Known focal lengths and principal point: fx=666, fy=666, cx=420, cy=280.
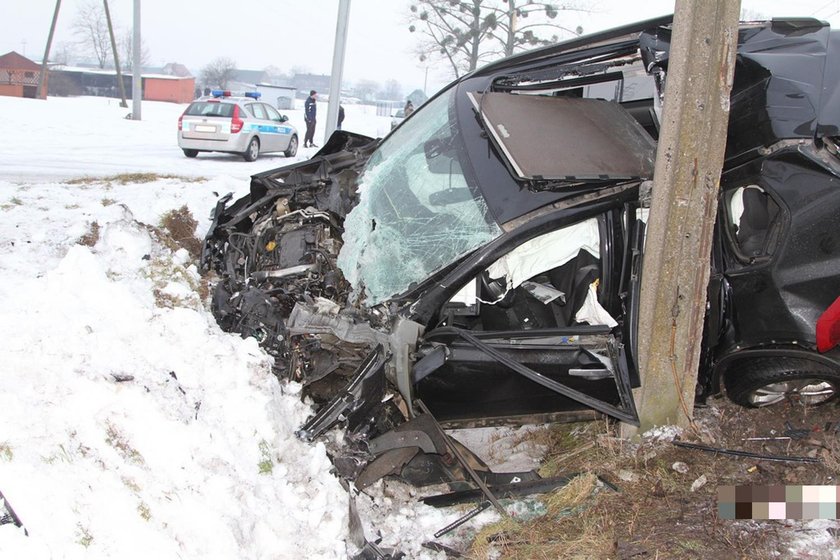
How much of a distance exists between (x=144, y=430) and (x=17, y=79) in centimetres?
4656

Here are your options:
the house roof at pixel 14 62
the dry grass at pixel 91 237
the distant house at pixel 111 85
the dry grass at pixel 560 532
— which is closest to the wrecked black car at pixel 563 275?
the dry grass at pixel 560 532

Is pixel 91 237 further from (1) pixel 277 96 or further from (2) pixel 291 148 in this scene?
(1) pixel 277 96

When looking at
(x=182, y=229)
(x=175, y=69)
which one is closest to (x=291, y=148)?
Result: (x=182, y=229)

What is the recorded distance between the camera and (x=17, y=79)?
40.8 m

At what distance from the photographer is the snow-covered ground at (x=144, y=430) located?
2.40 meters

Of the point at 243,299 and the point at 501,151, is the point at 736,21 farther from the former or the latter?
the point at 243,299

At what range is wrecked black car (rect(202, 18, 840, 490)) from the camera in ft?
10.3

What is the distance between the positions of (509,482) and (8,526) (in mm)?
2096

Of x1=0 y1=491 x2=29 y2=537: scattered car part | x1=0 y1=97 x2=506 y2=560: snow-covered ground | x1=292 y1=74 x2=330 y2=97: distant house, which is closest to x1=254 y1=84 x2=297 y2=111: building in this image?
x1=292 y1=74 x2=330 y2=97: distant house

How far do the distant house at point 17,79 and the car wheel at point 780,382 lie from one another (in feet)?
138

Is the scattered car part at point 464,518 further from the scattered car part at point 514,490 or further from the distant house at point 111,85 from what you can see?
the distant house at point 111,85

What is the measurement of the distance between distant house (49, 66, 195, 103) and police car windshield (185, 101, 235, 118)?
39567mm

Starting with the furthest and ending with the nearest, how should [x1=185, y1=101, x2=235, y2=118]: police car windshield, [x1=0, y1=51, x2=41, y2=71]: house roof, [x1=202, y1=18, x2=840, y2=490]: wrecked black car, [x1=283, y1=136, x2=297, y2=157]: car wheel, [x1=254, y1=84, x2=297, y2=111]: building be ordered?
1. [x1=0, y1=51, x2=41, y2=71]: house roof
2. [x1=254, y1=84, x2=297, y2=111]: building
3. [x1=283, y1=136, x2=297, y2=157]: car wheel
4. [x1=185, y1=101, x2=235, y2=118]: police car windshield
5. [x1=202, y1=18, x2=840, y2=490]: wrecked black car

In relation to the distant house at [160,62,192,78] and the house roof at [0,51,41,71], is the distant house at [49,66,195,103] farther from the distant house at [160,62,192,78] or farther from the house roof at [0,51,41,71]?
the distant house at [160,62,192,78]
